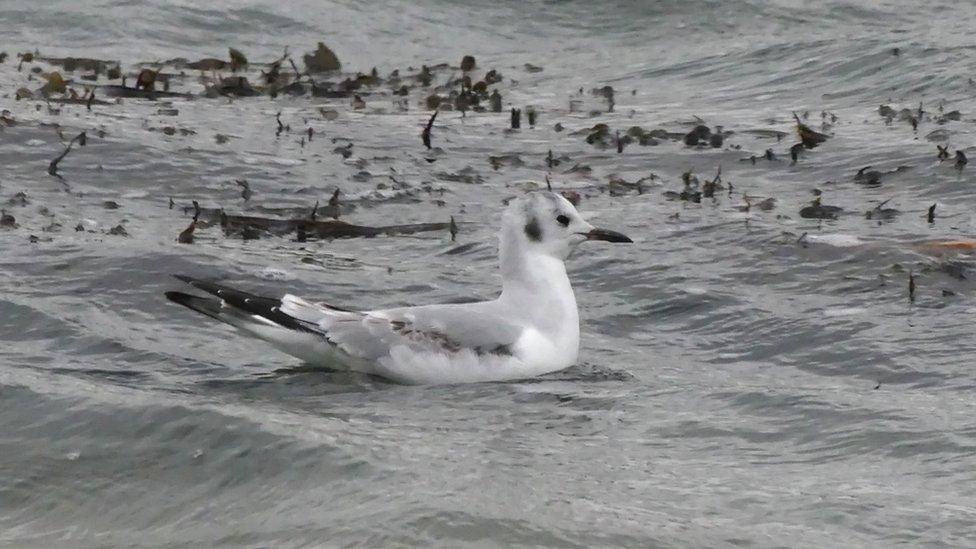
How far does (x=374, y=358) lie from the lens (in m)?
7.61

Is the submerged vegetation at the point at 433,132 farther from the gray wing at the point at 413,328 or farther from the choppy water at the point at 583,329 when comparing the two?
the gray wing at the point at 413,328

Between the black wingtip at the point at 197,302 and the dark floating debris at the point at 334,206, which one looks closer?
the black wingtip at the point at 197,302

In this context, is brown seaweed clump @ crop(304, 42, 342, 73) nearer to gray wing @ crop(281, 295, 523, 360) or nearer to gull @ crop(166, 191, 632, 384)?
gull @ crop(166, 191, 632, 384)

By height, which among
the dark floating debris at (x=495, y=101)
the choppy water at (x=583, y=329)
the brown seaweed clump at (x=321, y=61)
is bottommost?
the choppy water at (x=583, y=329)

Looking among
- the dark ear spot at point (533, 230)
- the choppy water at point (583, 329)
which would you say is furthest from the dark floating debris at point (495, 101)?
the dark ear spot at point (533, 230)

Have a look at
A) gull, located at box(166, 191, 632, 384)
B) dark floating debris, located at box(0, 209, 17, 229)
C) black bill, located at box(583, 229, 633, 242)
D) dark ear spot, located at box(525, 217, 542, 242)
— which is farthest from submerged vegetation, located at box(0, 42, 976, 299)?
gull, located at box(166, 191, 632, 384)

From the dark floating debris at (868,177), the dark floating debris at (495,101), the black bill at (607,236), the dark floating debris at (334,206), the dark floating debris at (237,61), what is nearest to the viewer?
the black bill at (607,236)

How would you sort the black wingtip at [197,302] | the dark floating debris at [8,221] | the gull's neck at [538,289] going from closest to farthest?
the black wingtip at [197,302], the gull's neck at [538,289], the dark floating debris at [8,221]

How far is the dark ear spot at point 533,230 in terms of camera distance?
8.23 m

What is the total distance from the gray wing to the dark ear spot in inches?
22.5

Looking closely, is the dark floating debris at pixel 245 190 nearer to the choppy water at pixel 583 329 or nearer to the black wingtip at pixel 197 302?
the choppy water at pixel 583 329

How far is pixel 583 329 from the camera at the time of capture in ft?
28.1

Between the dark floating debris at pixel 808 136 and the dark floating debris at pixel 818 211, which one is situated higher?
the dark floating debris at pixel 808 136

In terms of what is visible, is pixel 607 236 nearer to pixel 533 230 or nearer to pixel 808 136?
pixel 533 230
